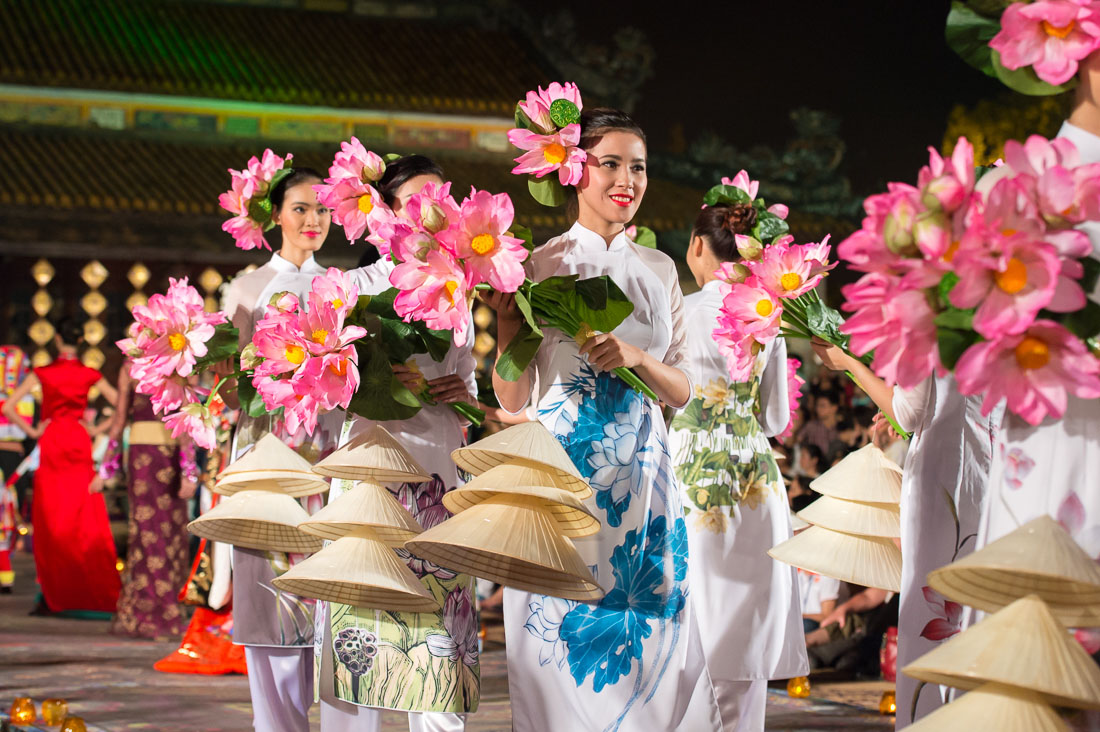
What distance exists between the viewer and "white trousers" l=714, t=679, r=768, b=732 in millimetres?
3168

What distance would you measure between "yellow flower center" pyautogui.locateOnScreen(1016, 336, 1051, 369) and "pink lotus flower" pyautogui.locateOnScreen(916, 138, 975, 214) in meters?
0.16

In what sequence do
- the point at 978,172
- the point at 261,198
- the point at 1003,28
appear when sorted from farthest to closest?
the point at 261,198 < the point at 978,172 < the point at 1003,28

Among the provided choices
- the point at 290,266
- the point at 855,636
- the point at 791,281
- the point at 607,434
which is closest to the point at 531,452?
the point at 607,434

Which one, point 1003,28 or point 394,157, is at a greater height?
point 394,157

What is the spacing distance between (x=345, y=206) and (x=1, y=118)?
10683 millimetres

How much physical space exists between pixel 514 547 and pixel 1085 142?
3.17 ft

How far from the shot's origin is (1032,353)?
139 centimetres

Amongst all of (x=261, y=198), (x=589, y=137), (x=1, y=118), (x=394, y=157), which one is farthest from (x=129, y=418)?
(x=1, y=118)

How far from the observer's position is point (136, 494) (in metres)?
5.80

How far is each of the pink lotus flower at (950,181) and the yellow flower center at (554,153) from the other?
98cm

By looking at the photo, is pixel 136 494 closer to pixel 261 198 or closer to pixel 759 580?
pixel 261 198

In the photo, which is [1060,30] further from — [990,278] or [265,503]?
[265,503]

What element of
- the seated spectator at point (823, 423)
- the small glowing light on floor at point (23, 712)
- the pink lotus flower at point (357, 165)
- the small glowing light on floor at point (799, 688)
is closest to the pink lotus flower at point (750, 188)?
the pink lotus flower at point (357, 165)

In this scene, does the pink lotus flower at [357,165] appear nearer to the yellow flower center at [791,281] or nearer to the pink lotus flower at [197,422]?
the pink lotus flower at [197,422]
